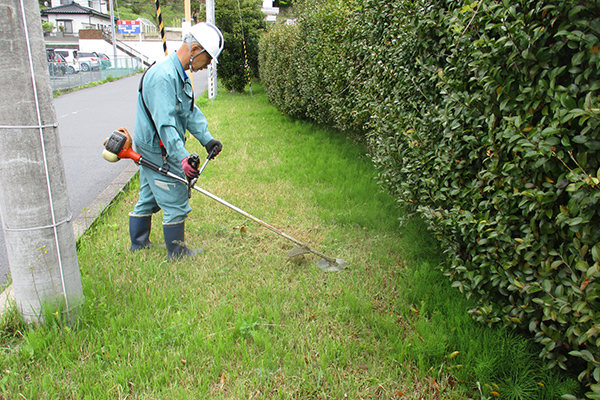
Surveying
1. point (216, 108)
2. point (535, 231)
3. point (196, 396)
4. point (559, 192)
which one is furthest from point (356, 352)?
point (216, 108)

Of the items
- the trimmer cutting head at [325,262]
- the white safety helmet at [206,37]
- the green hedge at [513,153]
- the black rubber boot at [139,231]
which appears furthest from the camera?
the black rubber boot at [139,231]

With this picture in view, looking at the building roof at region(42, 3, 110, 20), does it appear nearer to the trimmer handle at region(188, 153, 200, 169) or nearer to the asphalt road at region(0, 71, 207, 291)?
the asphalt road at region(0, 71, 207, 291)

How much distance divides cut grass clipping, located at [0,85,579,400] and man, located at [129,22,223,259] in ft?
0.96

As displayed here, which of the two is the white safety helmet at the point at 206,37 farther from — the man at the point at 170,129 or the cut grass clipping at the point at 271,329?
the cut grass clipping at the point at 271,329

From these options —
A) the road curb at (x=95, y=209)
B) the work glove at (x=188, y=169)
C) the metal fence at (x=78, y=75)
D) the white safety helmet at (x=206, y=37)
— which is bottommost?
the metal fence at (x=78, y=75)

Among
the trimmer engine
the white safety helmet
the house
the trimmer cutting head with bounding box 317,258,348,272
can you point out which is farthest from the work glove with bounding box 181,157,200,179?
the house

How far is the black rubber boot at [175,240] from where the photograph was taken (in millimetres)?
3740

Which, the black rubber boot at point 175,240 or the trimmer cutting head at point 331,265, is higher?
the black rubber boot at point 175,240

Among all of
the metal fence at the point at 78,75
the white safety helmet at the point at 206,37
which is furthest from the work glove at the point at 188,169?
the metal fence at the point at 78,75

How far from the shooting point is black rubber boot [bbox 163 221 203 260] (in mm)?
3740

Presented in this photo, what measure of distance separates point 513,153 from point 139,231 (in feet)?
10.4

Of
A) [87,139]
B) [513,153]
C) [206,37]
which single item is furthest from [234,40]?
[513,153]

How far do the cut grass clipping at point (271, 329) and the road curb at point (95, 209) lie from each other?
0.16 m

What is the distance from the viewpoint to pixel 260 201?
526cm
